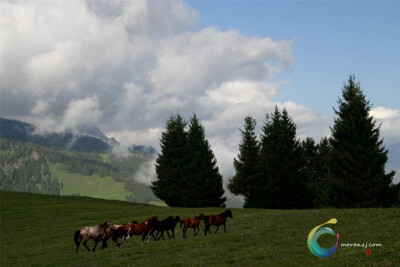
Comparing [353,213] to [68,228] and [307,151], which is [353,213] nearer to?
[68,228]

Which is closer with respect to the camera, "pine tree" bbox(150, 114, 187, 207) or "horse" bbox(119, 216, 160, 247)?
"horse" bbox(119, 216, 160, 247)

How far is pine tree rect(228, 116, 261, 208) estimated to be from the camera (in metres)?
70.8

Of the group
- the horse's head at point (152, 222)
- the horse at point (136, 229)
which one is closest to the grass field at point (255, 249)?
the horse at point (136, 229)

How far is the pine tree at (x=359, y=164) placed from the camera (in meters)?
48.4

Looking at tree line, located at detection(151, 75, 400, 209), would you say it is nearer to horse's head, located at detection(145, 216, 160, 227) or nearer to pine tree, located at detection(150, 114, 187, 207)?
pine tree, located at detection(150, 114, 187, 207)

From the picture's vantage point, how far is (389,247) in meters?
14.2

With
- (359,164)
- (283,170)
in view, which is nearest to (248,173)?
(283,170)

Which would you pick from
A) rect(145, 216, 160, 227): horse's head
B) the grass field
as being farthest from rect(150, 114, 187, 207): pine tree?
rect(145, 216, 160, 227): horse's head

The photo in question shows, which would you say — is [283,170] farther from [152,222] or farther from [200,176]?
[152,222]

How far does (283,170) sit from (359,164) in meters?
22.0

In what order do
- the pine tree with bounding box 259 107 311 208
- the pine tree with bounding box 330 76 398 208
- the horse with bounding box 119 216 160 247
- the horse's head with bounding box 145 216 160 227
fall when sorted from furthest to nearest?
the pine tree with bounding box 259 107 311 208
the pine tree with bounding box 330 76 398 208
the horse's head with bounding box 145 216 160 227
the horse with bounding box 119 216 160 247

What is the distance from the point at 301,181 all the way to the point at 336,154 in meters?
19.7

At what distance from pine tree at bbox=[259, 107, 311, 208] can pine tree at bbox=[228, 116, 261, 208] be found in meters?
1.54

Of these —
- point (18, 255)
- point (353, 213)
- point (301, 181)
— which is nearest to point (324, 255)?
point (353, 213)
